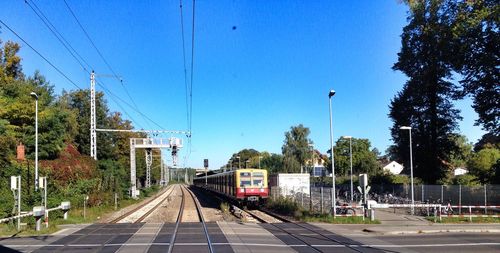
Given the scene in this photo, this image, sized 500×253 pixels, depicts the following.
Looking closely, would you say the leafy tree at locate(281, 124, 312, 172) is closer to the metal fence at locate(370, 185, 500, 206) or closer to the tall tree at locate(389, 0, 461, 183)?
the tall tree at locate(389, 0, 461, 183)

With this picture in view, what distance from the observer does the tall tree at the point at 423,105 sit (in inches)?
1847

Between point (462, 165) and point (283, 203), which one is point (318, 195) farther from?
point (462, 165)

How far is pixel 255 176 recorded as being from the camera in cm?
3928

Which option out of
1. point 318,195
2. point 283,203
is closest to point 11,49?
point 283,203

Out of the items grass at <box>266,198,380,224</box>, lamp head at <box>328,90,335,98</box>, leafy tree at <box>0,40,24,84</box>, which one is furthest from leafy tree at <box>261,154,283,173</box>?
lamp head at <box>328,90,335,98</box>

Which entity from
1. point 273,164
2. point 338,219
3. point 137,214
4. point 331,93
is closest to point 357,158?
point 273,164

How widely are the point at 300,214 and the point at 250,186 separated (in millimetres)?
10621

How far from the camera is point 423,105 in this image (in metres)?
50.8

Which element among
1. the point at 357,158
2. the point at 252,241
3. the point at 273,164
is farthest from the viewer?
the point at 273,164

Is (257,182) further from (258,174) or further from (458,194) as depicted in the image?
(458,194)

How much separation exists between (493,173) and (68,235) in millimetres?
35860

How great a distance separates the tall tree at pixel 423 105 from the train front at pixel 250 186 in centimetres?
1925

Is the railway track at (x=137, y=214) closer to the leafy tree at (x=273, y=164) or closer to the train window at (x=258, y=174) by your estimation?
the train window at (x=258, y=174)

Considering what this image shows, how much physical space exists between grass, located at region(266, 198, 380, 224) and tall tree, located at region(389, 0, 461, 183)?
19.6 m
